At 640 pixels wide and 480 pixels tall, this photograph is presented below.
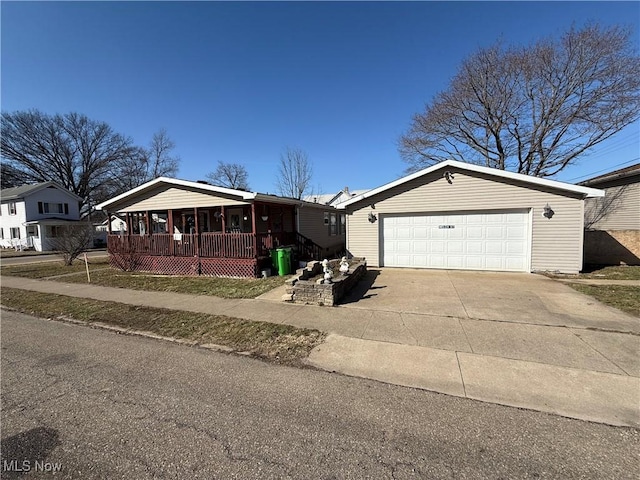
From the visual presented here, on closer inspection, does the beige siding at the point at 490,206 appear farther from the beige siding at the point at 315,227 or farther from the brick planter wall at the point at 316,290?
the brick planter wall at the point at 316,290

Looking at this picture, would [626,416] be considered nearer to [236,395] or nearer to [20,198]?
[236,395]

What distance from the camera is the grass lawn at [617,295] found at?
5766 mm

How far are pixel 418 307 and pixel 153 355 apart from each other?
194 inches

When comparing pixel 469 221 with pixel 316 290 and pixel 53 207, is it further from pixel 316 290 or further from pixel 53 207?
pixel 53 207

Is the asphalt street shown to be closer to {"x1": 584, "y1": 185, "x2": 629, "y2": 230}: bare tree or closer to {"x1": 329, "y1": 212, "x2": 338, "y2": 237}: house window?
{"x1": 329, "y1": 212, "x2": 338, "y2": 237}: house window

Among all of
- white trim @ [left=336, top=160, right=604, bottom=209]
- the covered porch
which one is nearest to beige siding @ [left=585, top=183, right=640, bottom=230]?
white trim @ [left=336, top=160, right=604, bottom=209]

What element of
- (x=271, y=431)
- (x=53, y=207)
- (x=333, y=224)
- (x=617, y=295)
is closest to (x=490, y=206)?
(x=617, y=295)

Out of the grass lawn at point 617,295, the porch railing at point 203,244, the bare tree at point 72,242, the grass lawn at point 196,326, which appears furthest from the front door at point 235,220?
the grass lawn at point 617,295

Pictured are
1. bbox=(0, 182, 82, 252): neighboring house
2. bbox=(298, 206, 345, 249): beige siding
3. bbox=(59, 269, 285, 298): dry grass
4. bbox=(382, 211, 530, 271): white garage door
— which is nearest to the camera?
bbox=(59, 269, 285, 298): dry grass

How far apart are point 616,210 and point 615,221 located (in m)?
0.53

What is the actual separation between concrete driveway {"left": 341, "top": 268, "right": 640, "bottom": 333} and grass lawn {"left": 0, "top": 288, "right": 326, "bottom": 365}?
79.8 inches

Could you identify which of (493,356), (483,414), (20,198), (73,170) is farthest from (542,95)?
(73,170)

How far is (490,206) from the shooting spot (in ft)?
32.8

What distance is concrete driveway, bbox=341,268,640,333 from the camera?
5.20 metres
